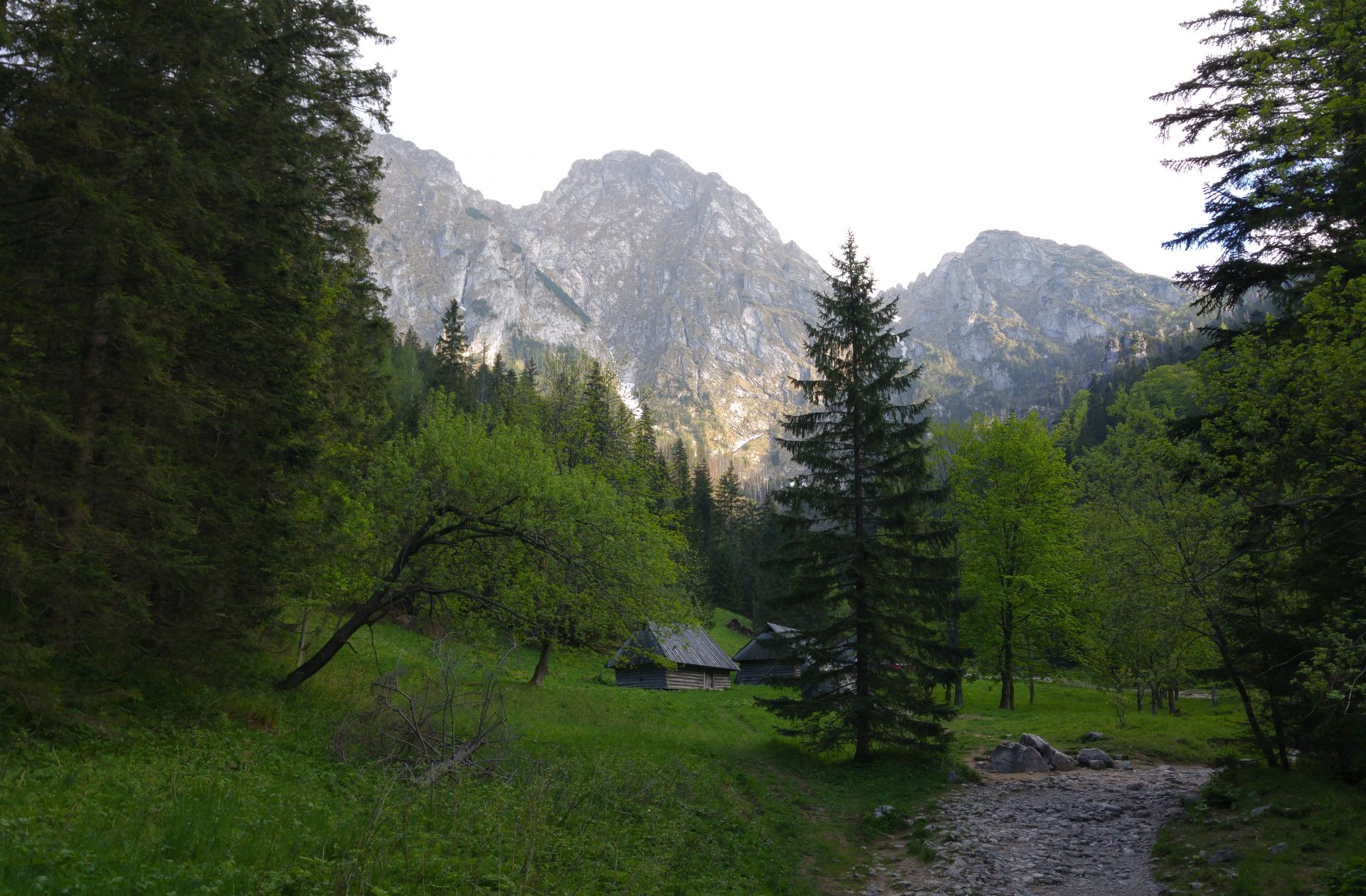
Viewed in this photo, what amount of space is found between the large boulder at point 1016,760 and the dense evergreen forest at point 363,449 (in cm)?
183

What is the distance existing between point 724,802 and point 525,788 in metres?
4.99

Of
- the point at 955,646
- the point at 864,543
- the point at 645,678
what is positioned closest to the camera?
the point at 864,543

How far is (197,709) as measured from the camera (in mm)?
11648

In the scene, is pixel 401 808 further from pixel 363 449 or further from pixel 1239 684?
pixel 1239 684

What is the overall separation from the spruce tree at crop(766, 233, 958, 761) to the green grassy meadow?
5.67ft

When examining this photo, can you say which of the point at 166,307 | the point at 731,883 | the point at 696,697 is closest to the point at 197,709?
the point at 166,307

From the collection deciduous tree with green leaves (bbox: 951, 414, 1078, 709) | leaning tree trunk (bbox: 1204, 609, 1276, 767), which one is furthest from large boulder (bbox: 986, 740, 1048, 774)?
deciduous tree with green leaves (bbox: 951, 414, 1078, 709)

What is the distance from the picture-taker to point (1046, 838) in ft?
47.8

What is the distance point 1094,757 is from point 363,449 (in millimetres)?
24153

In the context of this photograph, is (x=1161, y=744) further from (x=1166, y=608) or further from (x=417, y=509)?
(x=417, y=509)

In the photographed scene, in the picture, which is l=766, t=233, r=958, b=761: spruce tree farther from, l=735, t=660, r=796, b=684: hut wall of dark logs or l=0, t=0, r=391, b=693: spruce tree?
l=735, t=660, r=796, b=684: hut wall of dark logs

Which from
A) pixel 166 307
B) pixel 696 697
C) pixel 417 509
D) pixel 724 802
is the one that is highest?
pixel 166 307

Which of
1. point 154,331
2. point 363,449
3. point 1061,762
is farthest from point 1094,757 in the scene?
point 154,331

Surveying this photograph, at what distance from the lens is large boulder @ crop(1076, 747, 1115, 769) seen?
72.6 ft
